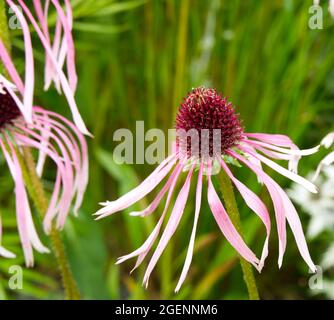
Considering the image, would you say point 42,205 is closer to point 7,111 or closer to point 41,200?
point 41,200

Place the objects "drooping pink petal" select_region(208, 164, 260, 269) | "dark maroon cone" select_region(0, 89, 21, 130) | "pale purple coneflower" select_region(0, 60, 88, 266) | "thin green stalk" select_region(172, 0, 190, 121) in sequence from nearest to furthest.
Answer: "drooping pink petal" select_region(208, 164, 260, 269) < "pale purple coneflower" select_region(0, 60, 88, 266) < "dark maroon cone" select_region(0, 89, 21, 130) < "thin green stalk" select_region(172, 0, 190, 121)

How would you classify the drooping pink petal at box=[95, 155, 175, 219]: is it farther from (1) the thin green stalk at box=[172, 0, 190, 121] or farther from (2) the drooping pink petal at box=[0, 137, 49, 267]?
(1) the thin green stalk at box=[172, 0, 190, 121]

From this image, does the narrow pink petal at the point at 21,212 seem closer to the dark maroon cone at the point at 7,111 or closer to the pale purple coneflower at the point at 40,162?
the pale purple coneflower at the point at 40,162

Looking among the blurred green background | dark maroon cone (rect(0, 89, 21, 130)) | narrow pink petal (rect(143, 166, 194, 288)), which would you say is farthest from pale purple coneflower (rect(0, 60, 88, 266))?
the blurred green background

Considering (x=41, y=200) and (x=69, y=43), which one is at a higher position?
(x=69, y=43)

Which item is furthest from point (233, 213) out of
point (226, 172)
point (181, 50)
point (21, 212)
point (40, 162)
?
point (181, 50)
